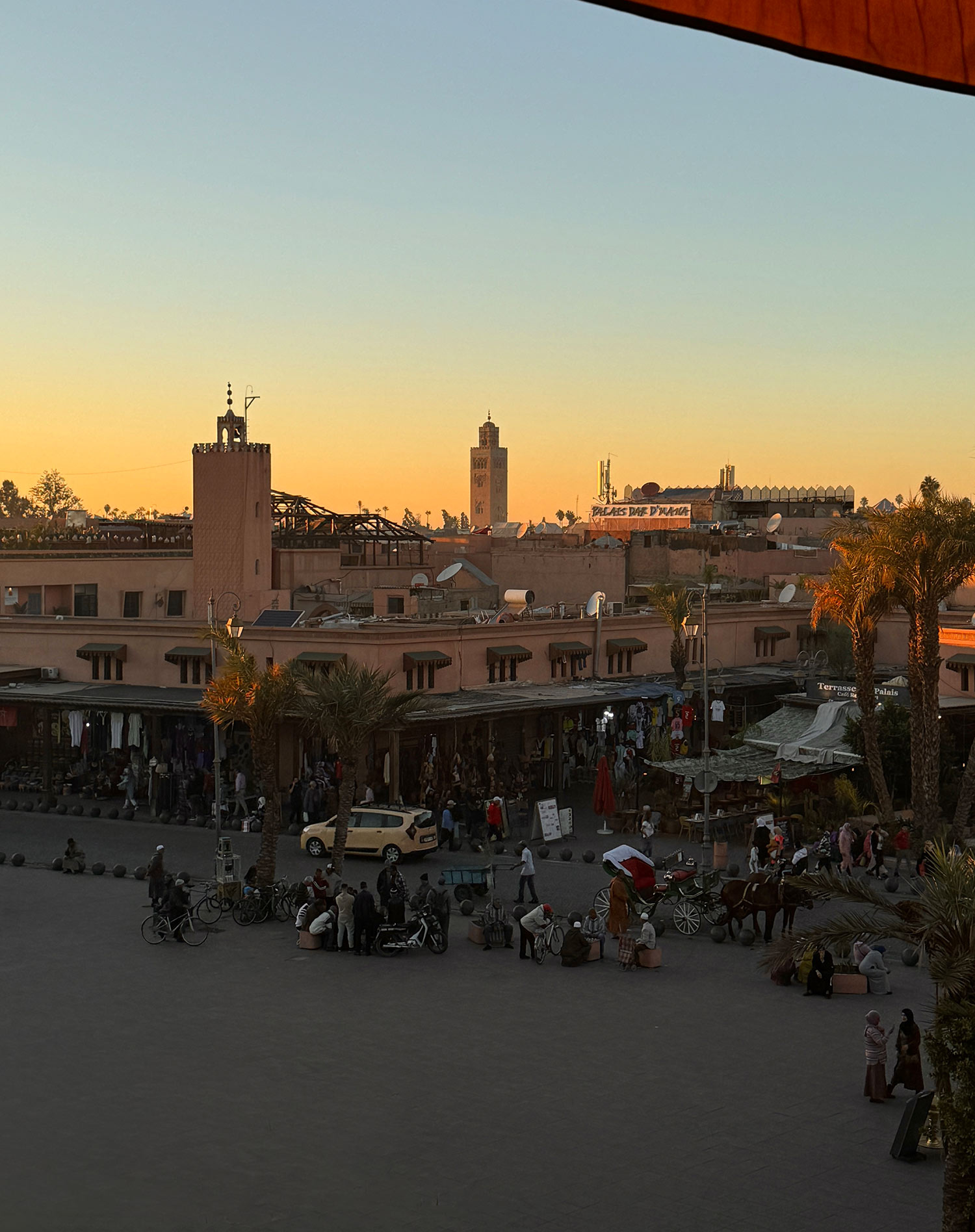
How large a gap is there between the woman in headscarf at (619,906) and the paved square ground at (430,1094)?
3.32 ft

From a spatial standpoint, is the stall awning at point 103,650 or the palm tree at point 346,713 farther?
the stall awning at point 103,650

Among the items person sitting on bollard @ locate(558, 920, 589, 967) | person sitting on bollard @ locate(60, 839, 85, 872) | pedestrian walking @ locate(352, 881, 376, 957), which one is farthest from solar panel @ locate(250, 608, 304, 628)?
person sitting on bollard @ locate(558, 920, 589, 967)

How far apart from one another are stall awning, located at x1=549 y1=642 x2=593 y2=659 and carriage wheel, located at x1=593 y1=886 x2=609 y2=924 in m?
16.4

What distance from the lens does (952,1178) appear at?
34.4 feet

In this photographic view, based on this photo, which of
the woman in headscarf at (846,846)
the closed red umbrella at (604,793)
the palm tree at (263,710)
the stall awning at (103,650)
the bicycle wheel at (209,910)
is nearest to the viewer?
the bicycle wheel at (209,910)

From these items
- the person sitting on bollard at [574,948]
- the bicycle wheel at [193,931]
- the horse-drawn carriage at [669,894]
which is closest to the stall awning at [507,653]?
the horse-drawn carriage at [669,894]

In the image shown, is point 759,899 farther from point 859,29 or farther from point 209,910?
point 859,29

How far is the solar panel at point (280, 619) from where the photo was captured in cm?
3734

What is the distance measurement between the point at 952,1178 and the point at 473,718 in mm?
24274

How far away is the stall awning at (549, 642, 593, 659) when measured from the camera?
39.8 meters

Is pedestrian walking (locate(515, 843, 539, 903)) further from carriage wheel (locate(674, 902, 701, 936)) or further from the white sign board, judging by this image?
the white sign board

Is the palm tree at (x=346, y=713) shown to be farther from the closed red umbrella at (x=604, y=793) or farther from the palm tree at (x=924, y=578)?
the palm tree at (x=924, y=578)

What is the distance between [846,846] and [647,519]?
63687 mm

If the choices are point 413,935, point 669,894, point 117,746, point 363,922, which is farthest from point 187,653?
point 669,894
